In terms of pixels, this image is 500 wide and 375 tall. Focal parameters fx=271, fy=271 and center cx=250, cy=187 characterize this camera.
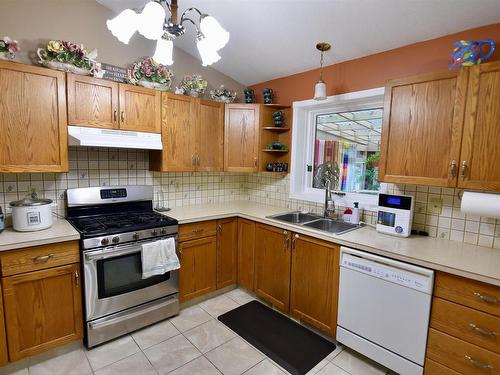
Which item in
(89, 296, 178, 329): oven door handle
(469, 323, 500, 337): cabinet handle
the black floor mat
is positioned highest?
(469, 323, 500, 337): cabinet handle

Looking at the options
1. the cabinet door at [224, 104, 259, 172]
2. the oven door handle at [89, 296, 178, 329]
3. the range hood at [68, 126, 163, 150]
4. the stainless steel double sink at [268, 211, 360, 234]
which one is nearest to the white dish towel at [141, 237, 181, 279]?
the oven door handle at [89, 296, 178, 329]

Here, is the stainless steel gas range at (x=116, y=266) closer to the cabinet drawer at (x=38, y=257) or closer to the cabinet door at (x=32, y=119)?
the cabinet drawer at (x=38, y=257)

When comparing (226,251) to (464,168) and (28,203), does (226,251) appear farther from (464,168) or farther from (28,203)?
(464,168)

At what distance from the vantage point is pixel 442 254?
171cm

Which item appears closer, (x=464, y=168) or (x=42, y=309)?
(x=464, y=168)

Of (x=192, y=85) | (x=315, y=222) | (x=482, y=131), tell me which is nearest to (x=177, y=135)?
(x=192, y=85)

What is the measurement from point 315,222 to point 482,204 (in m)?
1.29

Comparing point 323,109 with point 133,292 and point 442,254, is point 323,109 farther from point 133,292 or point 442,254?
point 133,292

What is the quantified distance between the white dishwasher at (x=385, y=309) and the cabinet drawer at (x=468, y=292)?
0.06 m

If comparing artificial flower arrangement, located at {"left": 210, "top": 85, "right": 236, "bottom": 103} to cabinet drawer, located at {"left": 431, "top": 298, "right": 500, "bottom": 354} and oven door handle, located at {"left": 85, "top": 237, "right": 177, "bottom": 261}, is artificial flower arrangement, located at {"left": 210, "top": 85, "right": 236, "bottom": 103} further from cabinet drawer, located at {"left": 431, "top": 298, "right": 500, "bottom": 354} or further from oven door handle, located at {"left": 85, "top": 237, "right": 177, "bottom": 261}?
cabinet drawer, located at {"left": 431, "top": 298, "right": 500, "bottom": 354}

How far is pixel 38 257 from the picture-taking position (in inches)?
70.9

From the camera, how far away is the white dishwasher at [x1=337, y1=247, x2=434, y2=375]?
1645 mm

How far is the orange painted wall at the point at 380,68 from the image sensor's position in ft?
6.24

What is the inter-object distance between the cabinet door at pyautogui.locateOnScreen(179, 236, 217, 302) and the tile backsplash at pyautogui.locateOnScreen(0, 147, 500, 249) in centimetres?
65
